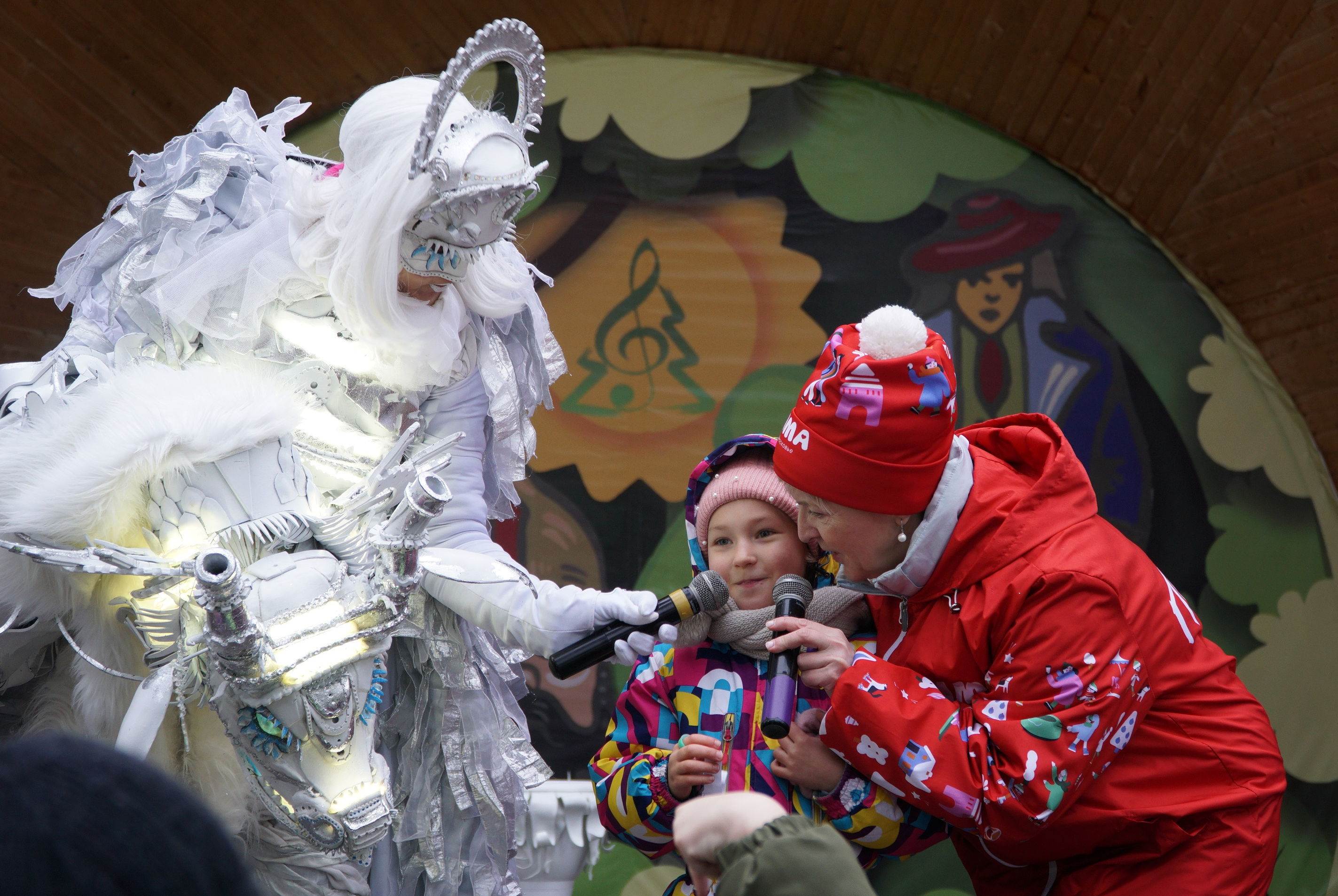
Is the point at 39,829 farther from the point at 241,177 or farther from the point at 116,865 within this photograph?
the point at 241,177

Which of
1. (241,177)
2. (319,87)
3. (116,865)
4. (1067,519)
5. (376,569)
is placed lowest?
(319,87)

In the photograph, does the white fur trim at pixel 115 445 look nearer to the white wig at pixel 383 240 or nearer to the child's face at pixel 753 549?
the white wig at pixel 383 240

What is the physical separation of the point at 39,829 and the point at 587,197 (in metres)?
2.91

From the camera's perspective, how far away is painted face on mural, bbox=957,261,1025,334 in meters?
3.32

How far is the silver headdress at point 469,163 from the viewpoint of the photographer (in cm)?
153

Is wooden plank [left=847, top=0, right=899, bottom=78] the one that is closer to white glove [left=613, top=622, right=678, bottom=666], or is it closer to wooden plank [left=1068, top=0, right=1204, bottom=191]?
wooden plank [left=1068, top=0, right=1204, bottom=191]

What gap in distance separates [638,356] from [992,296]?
105cm

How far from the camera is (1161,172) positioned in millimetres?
3227

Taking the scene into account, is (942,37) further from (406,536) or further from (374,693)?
(374,693)

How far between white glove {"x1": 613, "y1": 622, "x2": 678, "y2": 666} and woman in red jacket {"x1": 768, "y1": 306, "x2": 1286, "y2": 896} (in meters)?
0.15

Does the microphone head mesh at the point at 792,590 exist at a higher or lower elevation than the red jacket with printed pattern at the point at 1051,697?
lower

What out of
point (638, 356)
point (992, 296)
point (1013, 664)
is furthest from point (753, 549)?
point (992, 296)

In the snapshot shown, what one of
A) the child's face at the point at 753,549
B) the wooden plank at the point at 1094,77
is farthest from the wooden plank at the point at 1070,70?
the child's face at the point at 753,549

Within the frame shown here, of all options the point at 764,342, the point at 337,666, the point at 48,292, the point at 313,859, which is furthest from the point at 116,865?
the point at 764,342
